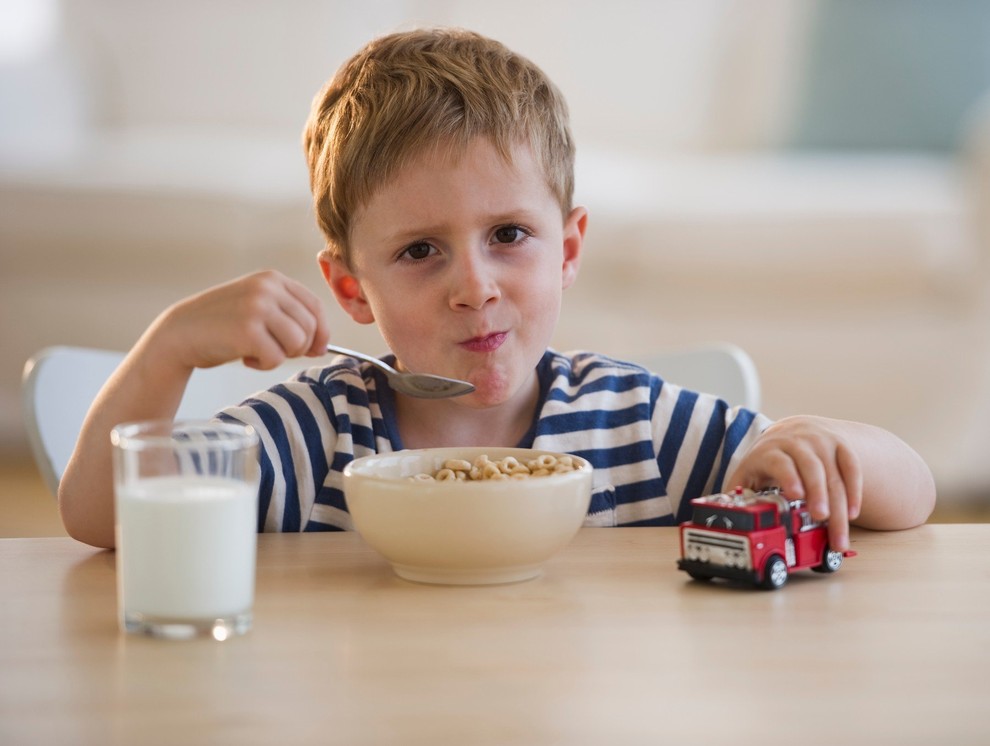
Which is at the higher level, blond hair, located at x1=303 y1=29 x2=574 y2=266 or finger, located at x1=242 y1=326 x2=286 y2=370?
blond hair, located at x1=303 y1=29 x2=574 y2=266

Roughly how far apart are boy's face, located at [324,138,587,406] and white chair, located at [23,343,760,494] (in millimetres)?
227

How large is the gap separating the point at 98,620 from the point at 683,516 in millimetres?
623

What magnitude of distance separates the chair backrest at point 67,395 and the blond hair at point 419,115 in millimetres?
189

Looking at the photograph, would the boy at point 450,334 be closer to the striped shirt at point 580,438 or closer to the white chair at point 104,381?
the striped shirt at point 580,438

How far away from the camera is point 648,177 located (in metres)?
3.07

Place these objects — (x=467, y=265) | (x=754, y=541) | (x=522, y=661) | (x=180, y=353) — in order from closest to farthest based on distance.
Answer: (x=522, y=661) → (x=754, y=541) → (x=180, y=353) → (x=467, y=265)

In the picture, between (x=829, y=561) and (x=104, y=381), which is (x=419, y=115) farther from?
(x=829, y=561)

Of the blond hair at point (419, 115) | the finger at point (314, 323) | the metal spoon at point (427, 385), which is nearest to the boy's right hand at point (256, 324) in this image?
the finger at point (314, 323)

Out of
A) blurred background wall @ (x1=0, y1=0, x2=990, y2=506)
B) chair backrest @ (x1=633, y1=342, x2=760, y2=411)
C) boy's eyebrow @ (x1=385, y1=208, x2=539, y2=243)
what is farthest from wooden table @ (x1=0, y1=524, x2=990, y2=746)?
blurred background wall @ (x1=0, y1=0, x2=990, y2=506)

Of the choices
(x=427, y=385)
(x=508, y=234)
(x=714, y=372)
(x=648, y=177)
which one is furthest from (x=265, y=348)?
(x=648, y=177)

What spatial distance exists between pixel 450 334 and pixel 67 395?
36cm

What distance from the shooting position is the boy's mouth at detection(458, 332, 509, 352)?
1.08 metres

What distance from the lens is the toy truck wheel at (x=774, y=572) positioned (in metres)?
0.71

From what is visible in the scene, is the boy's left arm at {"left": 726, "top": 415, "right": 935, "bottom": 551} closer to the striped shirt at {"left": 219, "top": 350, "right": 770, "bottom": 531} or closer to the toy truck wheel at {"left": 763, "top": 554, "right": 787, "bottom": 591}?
the toy truck wheel at {"left": 763, "top": 554, "right": 787, "bottom": 591}
